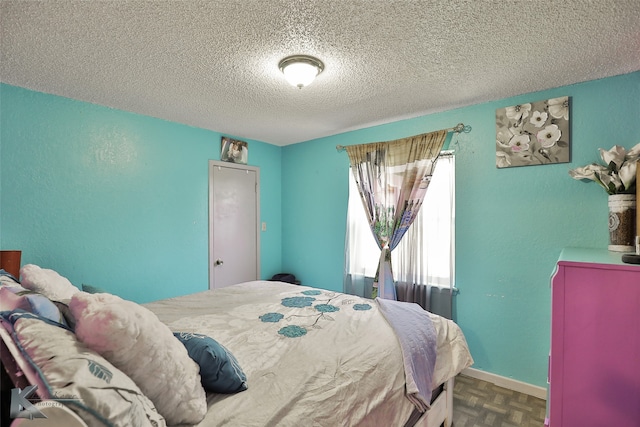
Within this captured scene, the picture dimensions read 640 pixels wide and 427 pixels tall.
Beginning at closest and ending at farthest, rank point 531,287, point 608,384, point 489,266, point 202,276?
point 608,384 < point 531,287 < point 489,266 < point 202,276

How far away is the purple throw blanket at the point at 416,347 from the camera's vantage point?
149 cm

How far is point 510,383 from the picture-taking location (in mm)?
2490

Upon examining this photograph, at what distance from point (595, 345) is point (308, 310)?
1.60m

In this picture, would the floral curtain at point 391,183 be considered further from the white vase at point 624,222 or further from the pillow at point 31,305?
the pillow at point 31,305

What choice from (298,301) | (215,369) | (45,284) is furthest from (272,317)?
(45,284)

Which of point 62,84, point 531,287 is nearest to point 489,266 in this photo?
point 531,287

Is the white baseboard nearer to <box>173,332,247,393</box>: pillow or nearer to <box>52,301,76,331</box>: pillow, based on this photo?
<box>173,332,247,393</box>: pillow

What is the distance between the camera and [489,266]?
2611mm

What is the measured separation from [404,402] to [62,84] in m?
3.19

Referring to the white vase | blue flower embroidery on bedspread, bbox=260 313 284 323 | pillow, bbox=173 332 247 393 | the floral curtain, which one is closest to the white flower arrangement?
the white vase

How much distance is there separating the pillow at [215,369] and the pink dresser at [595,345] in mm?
1621

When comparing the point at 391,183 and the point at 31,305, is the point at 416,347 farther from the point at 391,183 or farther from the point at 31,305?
the point at 391,183

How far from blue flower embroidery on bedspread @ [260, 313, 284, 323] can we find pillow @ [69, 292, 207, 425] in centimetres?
88

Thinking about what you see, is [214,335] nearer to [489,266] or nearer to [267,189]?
[489,266]
